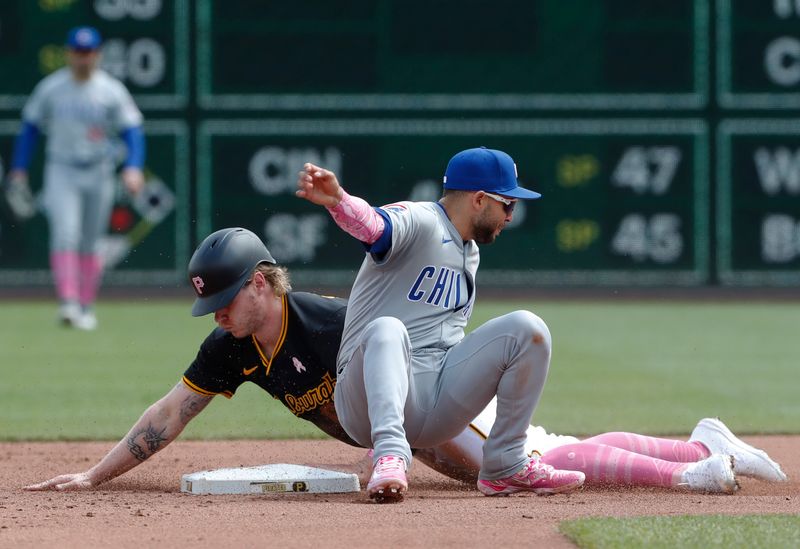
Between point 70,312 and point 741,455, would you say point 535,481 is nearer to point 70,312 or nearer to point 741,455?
point 741,455

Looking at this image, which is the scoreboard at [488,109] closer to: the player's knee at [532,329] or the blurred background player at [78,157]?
the blurred background player at [78,157]

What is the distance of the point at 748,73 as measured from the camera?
13.8m

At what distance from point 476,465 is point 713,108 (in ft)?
30.9

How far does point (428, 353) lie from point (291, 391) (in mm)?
525

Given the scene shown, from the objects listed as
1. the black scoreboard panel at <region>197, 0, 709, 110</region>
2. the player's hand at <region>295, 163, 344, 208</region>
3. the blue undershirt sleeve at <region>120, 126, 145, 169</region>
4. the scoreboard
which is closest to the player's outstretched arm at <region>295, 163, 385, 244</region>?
the player's hand at <region>295, 163, 344, 208</region>

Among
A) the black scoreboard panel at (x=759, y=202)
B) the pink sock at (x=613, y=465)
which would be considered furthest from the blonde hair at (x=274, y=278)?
the black scoreboard panel at (x=759, y=202)

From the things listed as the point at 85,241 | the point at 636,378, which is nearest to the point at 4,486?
the point at 636,378

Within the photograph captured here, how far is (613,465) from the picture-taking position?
5.05 meters

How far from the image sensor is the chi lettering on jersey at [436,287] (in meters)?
4.73

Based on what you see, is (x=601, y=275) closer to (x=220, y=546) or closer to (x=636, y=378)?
(x=636, y=378)

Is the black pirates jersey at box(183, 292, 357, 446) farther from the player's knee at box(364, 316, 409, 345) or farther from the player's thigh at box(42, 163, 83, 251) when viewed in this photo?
the player's thigh at box(42, 163, 83, 251)

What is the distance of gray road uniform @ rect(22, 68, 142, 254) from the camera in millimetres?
12422

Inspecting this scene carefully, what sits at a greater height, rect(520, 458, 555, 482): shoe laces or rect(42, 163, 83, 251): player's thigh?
rect(42, 163, 83, 251): player's thigh

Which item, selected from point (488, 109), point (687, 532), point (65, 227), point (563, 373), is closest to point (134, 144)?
point (65, 227)
